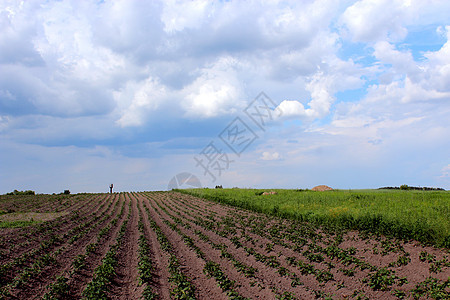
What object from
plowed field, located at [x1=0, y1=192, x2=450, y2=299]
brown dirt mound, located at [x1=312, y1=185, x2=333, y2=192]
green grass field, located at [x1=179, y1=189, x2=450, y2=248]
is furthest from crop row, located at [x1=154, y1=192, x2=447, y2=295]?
brown dirt mound, located at [x1=312, y1=185, x2=333, y2=192]

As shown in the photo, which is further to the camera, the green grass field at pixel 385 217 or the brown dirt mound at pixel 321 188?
the brown dirt mound at pixel 321 188

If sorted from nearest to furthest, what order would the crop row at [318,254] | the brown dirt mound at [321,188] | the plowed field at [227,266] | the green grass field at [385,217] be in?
the plowed field at [227,266]
the crop row at [318,254]
the green grass field at [385,217]
the brown dirt mound at [321,188]

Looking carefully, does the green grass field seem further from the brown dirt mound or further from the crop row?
the brown dirt mound

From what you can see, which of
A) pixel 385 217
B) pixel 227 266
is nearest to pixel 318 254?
pixel 227 266

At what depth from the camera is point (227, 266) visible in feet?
37.3

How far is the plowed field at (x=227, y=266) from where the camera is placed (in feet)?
29.2

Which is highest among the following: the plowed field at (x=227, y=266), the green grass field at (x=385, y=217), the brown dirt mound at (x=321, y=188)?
the brown dirt mound at (x=321, y=188)

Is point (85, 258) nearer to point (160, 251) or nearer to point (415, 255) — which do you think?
point (160, 251)

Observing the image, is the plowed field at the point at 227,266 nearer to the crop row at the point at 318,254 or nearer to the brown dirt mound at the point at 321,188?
the crop row at the point at 318,254

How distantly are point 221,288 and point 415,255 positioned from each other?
7.61 m

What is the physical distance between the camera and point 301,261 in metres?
11.0

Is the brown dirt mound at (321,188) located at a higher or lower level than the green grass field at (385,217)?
higher

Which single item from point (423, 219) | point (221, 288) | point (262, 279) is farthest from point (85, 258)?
point (423, 219)

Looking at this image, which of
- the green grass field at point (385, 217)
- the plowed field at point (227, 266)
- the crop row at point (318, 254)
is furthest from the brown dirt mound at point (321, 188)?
the plowed field at point (227, 266)
